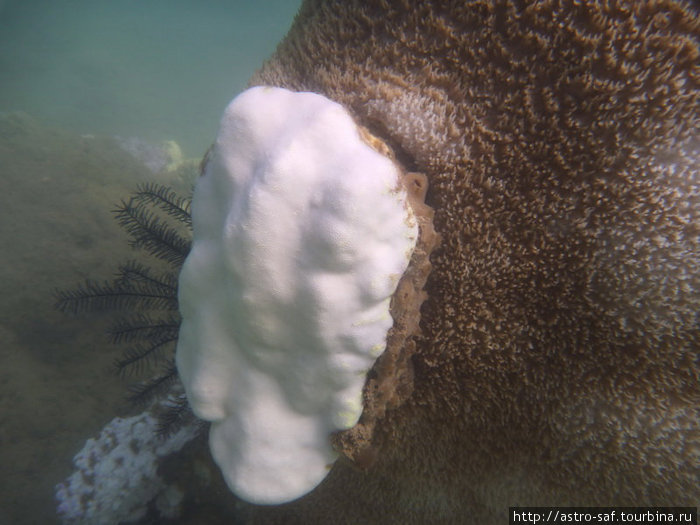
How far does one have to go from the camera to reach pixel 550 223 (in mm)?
1807

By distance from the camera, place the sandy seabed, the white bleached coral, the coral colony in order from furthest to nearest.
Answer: the sandy seabed, the white bleached coral, the coral colony

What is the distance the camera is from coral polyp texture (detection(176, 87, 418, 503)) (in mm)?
1627

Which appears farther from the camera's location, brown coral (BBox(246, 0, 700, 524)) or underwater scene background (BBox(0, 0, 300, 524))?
underwater scene background (BBox(0, 0, 300, 524))

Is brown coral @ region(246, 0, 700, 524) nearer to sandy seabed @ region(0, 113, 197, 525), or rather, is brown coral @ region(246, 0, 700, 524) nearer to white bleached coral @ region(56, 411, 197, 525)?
white bleached coral @ region(56, 411, 197, 525)

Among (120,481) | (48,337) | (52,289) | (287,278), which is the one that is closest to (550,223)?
(287,278)

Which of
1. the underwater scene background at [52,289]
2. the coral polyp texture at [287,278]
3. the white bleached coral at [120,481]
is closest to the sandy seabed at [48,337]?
the underwater scene background at [52,289]

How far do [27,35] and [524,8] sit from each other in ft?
172

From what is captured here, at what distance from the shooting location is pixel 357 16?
6.88 ft

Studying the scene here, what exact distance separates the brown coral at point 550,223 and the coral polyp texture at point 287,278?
0.37m

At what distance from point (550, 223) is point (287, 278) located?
130cm

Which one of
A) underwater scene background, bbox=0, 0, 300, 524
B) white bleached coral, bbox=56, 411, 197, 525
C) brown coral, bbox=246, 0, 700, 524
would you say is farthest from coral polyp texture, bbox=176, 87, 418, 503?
underwater scene background, bbox=0, 0, 300, 524

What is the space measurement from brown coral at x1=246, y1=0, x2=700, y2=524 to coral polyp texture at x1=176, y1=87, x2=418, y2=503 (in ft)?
1.23

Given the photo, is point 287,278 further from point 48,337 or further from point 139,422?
point 48,337

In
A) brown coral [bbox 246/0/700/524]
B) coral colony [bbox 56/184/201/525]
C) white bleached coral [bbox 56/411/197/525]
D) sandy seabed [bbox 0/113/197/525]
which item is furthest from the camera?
sandy seabed [bbox 0/113/197/525]
